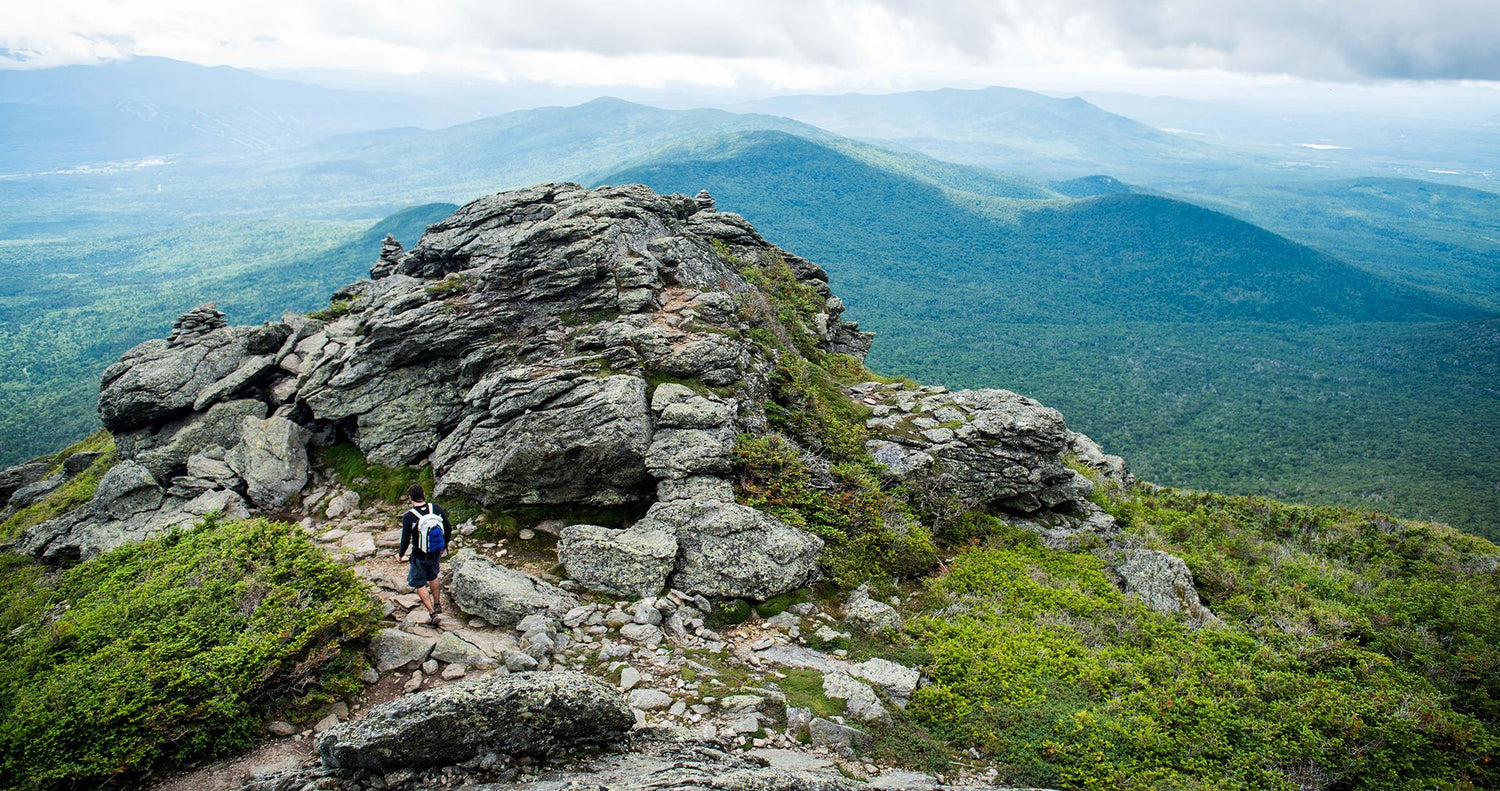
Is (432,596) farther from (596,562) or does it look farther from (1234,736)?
(1234,736)

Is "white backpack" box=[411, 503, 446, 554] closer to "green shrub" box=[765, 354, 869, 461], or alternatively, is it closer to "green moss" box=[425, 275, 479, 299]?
"green shrub" box=[765, 354, 869, 461]

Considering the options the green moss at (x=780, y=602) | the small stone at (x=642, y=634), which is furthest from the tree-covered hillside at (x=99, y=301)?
the green moss at (x=780, y=602)

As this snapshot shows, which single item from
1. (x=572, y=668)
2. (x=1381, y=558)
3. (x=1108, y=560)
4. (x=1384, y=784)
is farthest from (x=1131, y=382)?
(x=572, y=668)

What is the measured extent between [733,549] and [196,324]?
86.3ft

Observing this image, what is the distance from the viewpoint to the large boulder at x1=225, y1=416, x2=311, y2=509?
16750mm

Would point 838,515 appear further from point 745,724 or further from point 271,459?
point 271,459

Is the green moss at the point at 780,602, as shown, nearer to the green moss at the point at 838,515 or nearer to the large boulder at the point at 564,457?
the green moss at the point at 838,515

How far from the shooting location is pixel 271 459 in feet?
57.2

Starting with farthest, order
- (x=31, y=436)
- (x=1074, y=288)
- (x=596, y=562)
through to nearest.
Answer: (x=1074, y=288), (x=31, y=436), (x=596, y=562)

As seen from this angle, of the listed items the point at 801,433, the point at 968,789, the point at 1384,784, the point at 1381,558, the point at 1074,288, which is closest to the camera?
the point at 968,789

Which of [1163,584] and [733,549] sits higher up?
[733,549]

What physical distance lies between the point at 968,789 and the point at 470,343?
17364mm

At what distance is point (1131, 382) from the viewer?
10212 centimetres

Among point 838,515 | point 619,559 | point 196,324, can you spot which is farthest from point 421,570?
point 196,324
